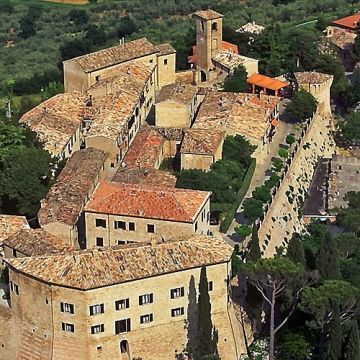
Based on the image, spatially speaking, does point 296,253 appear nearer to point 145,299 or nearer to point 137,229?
point 137,229

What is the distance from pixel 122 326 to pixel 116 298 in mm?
1467

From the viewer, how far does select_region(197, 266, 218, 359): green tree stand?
46938mm

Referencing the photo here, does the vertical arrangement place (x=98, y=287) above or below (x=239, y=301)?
above

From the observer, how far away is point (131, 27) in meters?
109

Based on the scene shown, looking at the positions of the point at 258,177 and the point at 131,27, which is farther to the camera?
the point at 131,27

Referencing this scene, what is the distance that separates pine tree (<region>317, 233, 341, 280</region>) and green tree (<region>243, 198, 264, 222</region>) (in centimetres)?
593

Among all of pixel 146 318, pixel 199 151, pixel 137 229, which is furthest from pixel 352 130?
pixel 146 318

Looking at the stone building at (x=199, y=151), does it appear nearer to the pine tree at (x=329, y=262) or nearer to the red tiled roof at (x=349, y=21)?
the pine tree at (x=329, y=262)

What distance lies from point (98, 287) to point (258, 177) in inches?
771

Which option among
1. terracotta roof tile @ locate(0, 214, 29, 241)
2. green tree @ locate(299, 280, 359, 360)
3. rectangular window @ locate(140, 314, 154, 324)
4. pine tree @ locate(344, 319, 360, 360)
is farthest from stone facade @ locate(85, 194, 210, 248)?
pine tree @ locate(344, 319, 360, 360)

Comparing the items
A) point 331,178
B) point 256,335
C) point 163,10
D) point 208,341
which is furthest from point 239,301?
point 163,10

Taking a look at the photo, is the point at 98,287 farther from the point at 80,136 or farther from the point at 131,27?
the point at 131,27

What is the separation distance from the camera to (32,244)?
51.7 m

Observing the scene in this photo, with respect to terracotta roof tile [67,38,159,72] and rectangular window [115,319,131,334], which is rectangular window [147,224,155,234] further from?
terracotta roof tile [67,38,159,72]
